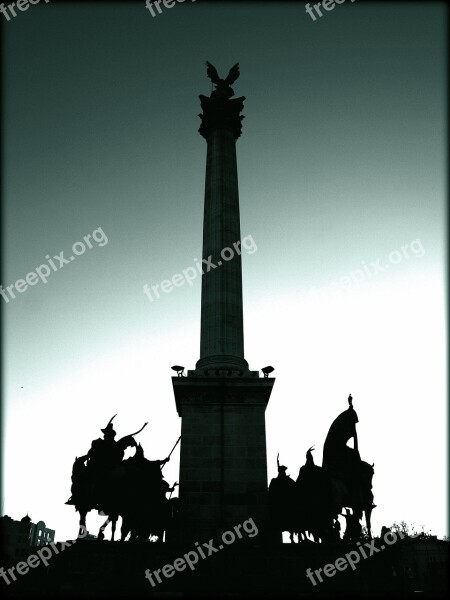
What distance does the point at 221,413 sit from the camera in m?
23.3

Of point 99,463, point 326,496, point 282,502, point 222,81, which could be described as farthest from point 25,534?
point 222,81

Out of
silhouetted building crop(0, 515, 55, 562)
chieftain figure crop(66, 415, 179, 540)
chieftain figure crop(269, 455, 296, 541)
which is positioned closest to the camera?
chieftain figure crop(66, 415, 179, 540)

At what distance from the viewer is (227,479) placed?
2200 centimetres

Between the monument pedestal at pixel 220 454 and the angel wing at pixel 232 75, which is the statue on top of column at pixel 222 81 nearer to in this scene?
the angel wing at pixel 232 75

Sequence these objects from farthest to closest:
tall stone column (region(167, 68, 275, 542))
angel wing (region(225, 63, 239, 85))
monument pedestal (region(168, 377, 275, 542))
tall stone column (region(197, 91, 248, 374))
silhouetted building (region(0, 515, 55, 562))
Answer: silhouetted building (region(0, 515, 55, 562)) → angel wing (region(225, 63, 239, 85)) → tall stone column (region(197, 91, 248, 374)) → tall stone column (region(167, 68, 275, 542)) → monument pedestal (region(168, 377, 275, 542))

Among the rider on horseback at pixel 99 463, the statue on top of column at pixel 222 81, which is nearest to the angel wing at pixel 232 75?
the statue on top of column at pixel 222 81

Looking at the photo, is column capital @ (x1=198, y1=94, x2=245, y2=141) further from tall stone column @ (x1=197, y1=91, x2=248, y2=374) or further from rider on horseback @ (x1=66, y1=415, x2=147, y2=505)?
rider on horseback @ (x1=66, y1=415, x2=147, y2=505)

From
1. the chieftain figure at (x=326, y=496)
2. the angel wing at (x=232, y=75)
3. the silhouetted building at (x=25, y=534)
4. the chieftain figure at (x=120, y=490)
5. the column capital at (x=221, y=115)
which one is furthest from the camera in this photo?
the silhouetted building at (x=25, y=534)

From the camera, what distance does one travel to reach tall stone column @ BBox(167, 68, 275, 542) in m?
21.5

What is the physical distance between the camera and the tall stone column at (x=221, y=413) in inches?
845

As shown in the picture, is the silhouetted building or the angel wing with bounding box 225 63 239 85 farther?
the silhouetted building

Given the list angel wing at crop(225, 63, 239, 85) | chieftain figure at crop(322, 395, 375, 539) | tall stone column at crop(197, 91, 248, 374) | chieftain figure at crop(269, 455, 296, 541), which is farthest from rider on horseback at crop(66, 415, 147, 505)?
angel wing at crop(225, 63, 239, 85)

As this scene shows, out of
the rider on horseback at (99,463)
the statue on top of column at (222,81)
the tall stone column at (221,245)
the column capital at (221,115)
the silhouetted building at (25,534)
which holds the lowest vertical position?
the silhouetted building at (25,534)

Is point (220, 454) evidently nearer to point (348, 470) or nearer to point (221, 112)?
point (348, 470)
